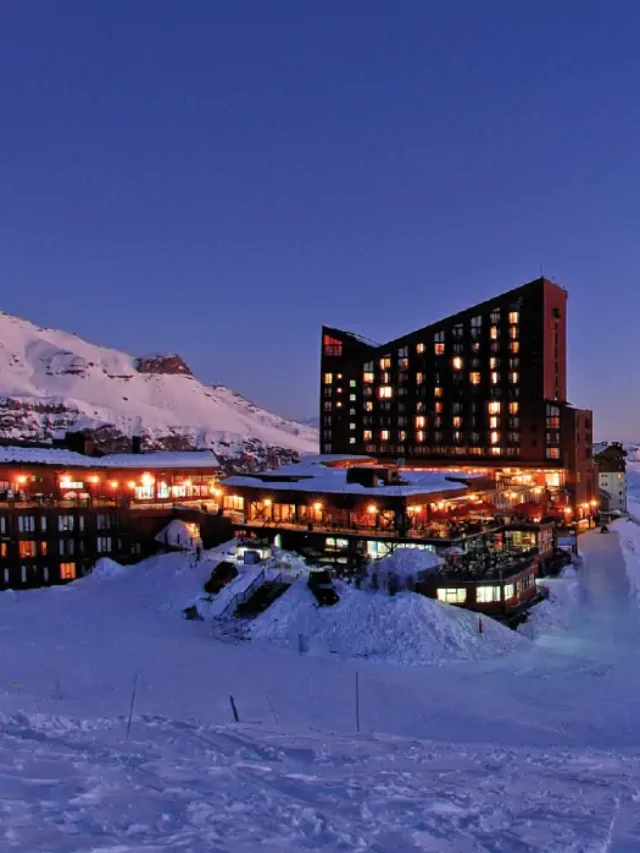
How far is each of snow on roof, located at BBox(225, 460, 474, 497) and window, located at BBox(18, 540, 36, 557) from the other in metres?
13.7

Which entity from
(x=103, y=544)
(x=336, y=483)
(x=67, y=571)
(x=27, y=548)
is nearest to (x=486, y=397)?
(x=336, y=483)

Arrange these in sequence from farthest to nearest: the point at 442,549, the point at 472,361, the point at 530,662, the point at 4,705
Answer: the point at 472,361 < the point at 442,549 < the point at 530,662 < the point at 4,705

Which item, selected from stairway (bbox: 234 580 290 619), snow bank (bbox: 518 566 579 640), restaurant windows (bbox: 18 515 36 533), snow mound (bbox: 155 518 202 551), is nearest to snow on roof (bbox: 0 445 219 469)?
restaurant windows (bbox: 18 515 36 533)

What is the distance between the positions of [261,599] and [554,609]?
1603cm

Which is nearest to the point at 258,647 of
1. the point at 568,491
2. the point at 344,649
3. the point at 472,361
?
the point at 344,649

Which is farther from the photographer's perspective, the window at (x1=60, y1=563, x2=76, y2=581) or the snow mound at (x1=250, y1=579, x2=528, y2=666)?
the window at (x1=60, y1=563, x2=76, y2=581)

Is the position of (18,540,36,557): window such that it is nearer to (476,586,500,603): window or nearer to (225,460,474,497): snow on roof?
(225,460,474,497): snow on roof

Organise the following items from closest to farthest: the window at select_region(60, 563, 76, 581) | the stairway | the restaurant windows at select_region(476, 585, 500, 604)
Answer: the stairway < the restaurant windows at select_region(476, 585, 500, 604) < the window at select_region(60, 563, 76, 581)

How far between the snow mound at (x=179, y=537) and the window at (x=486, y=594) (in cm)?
2139

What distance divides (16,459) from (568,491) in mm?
50121

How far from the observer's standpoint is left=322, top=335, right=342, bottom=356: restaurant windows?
110875mm

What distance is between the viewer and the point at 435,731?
71.9 feet

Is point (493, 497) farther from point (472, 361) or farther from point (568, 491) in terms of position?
point (472, 361)

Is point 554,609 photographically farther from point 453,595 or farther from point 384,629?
point 384,629
